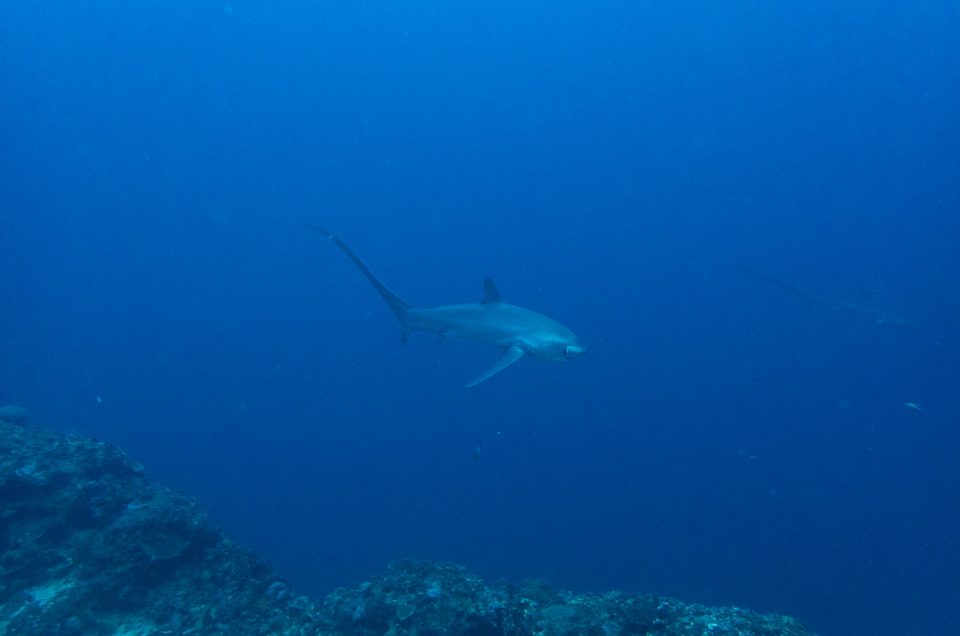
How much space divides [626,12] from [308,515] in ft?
310

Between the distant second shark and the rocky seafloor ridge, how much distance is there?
134 inches

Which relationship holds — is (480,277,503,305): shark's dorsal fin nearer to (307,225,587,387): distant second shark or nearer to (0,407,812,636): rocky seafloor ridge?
(307,225,587,387): distant second shark

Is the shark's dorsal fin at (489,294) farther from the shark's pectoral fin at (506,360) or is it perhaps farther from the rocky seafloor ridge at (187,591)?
the rocky seafloor ridge at (187,591)

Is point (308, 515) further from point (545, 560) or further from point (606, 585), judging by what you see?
point (606, 585)

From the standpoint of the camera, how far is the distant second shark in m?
7.50

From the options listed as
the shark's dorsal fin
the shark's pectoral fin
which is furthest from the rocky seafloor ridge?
the shark's dorsal fin

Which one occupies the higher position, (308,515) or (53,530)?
(53,530)

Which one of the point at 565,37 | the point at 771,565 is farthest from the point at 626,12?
the point at 771,565

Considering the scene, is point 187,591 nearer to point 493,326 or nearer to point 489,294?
point 493,326

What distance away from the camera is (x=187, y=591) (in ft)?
14.7

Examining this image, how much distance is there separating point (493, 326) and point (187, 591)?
4.93 m

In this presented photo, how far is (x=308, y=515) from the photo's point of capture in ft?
68.8

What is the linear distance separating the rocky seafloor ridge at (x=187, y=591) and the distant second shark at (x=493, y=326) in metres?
3.41

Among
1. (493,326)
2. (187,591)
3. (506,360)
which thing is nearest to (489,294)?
(493,326)
